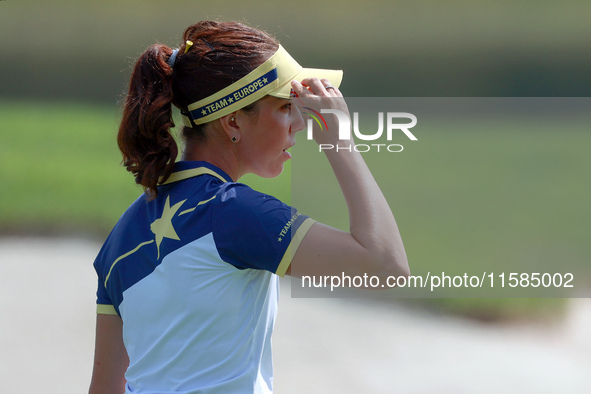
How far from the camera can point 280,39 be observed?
1535 centimetres

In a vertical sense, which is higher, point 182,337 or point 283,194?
point 283,194

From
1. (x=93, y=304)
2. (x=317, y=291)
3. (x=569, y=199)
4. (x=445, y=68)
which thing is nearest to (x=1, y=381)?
(x=93, y=304)

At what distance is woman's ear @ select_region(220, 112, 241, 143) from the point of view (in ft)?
5.14

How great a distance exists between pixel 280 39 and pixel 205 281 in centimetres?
1453

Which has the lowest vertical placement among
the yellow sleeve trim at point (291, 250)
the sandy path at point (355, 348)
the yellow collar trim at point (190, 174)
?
the sandy path at point (355, 348)

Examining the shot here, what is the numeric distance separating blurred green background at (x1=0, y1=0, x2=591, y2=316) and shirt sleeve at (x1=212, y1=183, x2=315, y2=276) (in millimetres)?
7244

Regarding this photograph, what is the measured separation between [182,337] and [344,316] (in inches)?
137

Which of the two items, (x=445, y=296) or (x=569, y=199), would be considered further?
(x=569, y=199)

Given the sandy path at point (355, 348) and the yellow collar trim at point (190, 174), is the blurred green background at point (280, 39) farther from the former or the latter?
the yellow collar trim at point (190, 174)

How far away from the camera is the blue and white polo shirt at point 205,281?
131 cm

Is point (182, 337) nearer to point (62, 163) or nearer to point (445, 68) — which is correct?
point (62, 163)

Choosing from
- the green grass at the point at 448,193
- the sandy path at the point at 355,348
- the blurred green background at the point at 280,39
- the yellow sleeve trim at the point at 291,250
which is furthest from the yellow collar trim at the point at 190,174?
the blurred green background at the point at 280,39

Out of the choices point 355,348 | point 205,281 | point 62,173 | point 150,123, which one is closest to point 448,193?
point 355,348

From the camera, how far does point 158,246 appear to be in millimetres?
1394
